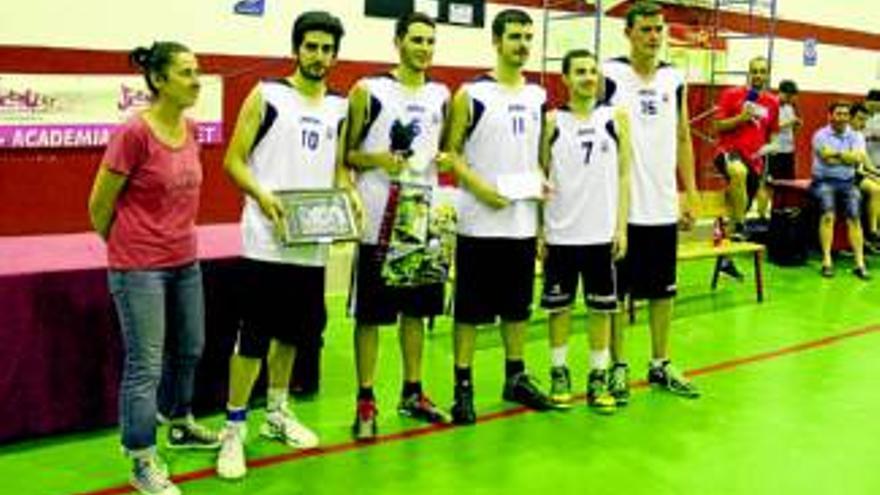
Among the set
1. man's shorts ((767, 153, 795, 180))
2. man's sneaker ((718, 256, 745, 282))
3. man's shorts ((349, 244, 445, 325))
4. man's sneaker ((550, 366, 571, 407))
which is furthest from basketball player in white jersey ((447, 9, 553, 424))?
man's shorts ((767, 153, 795, 180))

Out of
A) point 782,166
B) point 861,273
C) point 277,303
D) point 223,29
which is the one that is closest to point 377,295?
point 277,303

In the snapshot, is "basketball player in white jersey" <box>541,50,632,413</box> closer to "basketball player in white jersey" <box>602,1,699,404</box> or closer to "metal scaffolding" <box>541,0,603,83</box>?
"basketball player in white jersey" <box>602,1,699,404</box>

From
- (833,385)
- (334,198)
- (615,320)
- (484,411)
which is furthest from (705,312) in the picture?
(334,198)

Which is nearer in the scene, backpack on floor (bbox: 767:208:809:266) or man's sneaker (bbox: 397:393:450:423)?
man's sneaker (bbox: 397:393:450:423)

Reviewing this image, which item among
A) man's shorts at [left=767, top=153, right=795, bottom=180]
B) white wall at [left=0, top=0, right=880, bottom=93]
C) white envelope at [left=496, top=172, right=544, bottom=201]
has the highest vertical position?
white wall at [left=0, top=0, right=880, bottom=93]

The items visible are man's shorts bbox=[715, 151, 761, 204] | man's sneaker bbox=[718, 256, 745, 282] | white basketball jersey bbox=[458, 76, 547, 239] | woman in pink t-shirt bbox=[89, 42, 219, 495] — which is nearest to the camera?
woman in pink t-shirt bbox=[89, 42, 219, 495]

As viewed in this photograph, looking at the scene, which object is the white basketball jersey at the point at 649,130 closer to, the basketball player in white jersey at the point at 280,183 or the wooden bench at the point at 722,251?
the basketball player in white jersey at the point at 280,183

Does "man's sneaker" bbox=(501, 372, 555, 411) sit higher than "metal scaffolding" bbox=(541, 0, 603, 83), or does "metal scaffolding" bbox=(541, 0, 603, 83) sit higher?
"metal scaffolding" bbox=(541, 0, 603, 83)

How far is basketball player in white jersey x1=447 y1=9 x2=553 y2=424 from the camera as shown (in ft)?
13.6

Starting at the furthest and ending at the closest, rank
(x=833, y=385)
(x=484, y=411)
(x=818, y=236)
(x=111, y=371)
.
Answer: (x=818, y=236) → (x=833, y=385) → (x=484, y=411) → (x=111, y=371)

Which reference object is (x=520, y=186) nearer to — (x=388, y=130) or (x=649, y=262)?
(x=388, y=130)

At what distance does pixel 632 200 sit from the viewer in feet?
15.1

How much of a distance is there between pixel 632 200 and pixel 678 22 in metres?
5.77

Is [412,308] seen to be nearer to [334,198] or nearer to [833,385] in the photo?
[334,198]
